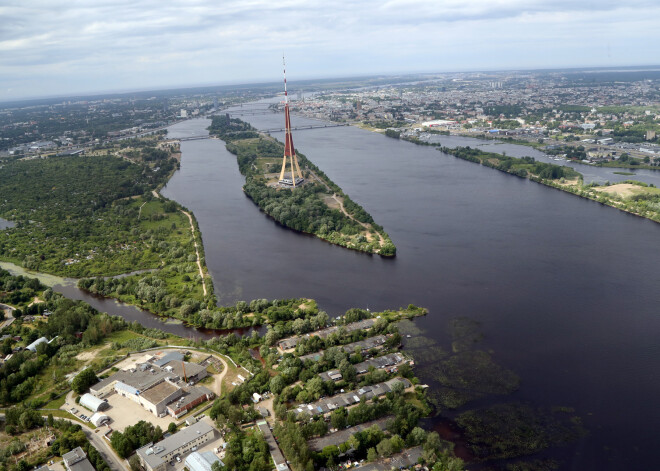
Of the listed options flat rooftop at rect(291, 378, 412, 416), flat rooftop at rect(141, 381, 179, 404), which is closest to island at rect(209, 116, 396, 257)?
flat rooftop at rect(291, 378, 412, 416)

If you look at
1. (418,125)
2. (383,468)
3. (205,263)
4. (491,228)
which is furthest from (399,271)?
(418,125)

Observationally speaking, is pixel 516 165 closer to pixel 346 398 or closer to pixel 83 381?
pixel 346 398

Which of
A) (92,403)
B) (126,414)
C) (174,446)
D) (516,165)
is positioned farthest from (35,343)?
(516,165)

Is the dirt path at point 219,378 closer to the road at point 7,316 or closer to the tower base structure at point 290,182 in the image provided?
the road at point 7,316

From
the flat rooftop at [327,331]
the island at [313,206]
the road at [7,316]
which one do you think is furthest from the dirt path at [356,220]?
the road at [7,316]

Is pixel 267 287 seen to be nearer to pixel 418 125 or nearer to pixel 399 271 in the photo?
pixel 399 271
